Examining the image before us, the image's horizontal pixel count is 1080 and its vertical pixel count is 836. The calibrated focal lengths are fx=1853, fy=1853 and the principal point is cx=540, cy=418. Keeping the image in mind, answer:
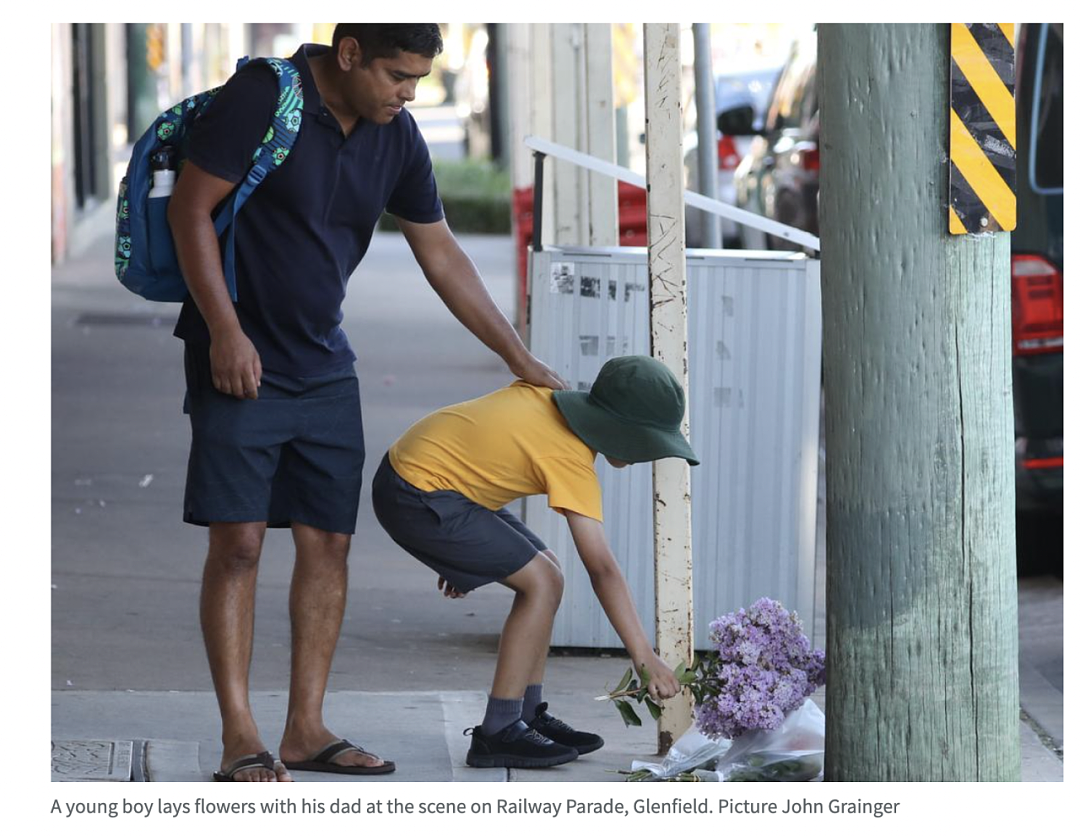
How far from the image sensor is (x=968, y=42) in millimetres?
3574

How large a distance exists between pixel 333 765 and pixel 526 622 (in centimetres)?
55

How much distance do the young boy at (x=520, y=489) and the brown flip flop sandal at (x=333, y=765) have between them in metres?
0.25

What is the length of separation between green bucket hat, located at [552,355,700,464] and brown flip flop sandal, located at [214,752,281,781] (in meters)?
0.99

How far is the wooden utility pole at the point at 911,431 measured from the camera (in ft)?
11.8

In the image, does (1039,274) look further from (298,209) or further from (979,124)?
(298,209)

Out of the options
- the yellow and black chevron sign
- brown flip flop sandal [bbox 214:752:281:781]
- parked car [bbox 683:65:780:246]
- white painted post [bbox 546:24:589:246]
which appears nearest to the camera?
the yellow and black chevron sign

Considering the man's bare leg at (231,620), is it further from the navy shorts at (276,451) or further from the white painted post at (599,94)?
the white painted post at (599,94)

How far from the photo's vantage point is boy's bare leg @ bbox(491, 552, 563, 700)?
14.1 feet

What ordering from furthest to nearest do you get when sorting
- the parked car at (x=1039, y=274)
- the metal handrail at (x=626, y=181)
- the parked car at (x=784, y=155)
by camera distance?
the parked car at (x=784, y=155)
the parked car at (x=1039, y=274)
the metal handrail at (x=626, y=181)

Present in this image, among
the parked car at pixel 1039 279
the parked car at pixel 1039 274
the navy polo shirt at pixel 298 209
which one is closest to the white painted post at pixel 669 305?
the navy polo shirt at pixel 298 209

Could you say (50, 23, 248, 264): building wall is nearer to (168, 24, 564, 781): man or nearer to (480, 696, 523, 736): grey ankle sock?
(168, 24, 564, 781): man

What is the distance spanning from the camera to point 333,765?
4266mm

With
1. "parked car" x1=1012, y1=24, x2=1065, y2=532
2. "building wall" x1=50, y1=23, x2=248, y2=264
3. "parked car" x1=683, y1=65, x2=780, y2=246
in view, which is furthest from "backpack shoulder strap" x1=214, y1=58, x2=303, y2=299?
A: "building wall" x1=50, y1=23, x2=248, y2=264
